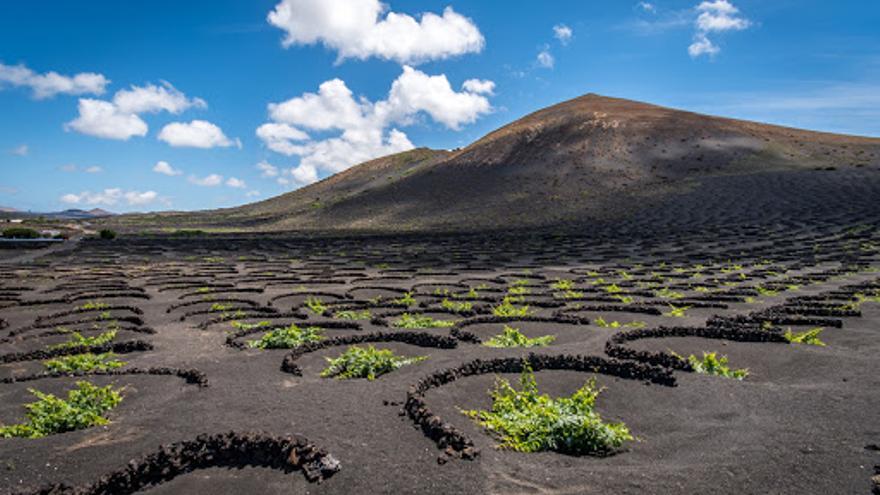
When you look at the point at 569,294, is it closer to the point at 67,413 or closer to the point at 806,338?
the point at 806,338

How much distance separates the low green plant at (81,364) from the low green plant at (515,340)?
A: 863cm

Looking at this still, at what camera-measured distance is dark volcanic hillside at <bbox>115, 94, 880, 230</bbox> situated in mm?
68750

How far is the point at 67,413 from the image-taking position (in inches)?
363

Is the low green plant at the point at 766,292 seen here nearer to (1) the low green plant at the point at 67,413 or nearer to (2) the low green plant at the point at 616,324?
(2) the low green plant at the point at 616,324

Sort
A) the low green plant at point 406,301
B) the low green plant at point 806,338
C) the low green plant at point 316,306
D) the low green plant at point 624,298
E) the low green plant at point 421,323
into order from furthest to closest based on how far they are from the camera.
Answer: the low green plant at point 406,301 → the low green plant at point 624,298 → the low green plant at point 316,306 → the low green plant at point 421,323 → the low green plant at point 806,338

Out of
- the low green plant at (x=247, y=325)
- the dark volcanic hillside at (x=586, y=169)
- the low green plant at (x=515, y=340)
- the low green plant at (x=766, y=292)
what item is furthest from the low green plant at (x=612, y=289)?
the dark volcanic hillside at (x=586, y=169)

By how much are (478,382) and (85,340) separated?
1090 centimetres

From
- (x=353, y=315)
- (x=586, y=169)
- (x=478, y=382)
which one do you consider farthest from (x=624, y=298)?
(x=586, y=169)

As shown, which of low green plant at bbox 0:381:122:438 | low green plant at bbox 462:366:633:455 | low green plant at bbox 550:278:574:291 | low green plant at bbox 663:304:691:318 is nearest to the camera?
low green plant at bbox 462:366:633:455

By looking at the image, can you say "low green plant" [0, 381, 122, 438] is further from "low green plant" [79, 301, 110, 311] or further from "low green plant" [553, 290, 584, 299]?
"low green plant" [553, 290, 584, 299]

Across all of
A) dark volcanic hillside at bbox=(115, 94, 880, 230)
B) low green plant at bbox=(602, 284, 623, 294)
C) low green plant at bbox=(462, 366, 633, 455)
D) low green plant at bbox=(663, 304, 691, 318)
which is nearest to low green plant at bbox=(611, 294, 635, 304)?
low green plant at bbox=(602, 284, 623, 294)

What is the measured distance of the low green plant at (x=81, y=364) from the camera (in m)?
12.4

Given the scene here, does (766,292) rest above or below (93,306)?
below

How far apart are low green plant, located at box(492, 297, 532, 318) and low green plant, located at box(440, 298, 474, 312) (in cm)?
92
